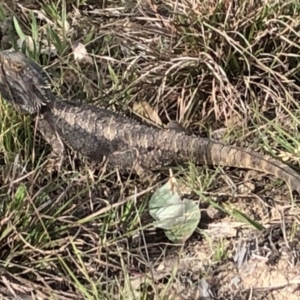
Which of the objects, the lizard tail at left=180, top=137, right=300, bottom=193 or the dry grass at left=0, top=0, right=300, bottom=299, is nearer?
the dry grass at left=0, top=0, right=300, bottom=299

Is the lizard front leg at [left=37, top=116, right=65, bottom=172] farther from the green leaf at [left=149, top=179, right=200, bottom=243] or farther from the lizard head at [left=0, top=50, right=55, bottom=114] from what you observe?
the green leaf at [left=149, top=179, right=200, bottom=243]

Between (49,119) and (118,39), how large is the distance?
0.76m

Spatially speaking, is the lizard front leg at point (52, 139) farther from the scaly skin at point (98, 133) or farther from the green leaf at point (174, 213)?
the green leaf at point (174, 213)

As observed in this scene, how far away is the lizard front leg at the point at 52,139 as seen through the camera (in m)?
4.30

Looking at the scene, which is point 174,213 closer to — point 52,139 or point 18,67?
point 52,139

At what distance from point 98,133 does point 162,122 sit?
0.40m

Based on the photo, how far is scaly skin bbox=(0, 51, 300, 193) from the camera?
4281mm

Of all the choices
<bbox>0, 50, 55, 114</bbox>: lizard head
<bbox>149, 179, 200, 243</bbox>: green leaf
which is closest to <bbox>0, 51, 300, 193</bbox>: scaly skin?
<bbox>0, 50, 55, 114</bbox>: lizard head

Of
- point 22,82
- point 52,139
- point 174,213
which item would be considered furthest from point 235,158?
point 22,82

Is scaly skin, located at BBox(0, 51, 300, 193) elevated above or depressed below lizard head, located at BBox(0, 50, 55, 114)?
below

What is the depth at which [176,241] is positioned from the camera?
3945mm

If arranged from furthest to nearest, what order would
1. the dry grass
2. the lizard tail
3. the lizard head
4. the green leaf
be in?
the lizard head < the lizard tail < the green leaf < the dry grass

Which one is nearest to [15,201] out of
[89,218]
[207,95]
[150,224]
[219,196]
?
[89,218]

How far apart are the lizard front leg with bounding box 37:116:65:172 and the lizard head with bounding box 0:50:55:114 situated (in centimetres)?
7
